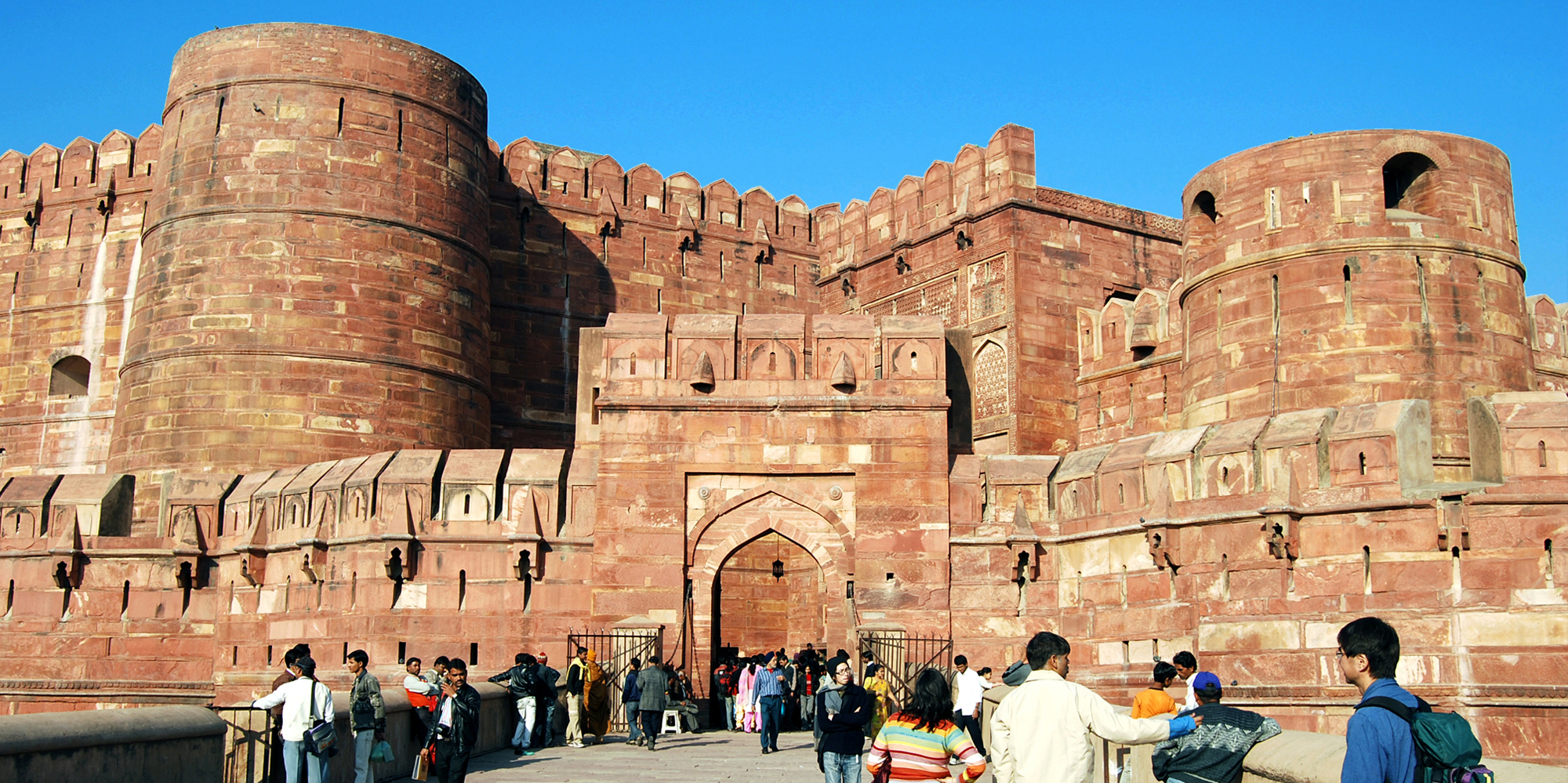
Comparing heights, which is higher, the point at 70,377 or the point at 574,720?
the point at 70,377

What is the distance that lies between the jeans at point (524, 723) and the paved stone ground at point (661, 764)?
146mm

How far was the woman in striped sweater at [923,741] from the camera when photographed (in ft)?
20.1

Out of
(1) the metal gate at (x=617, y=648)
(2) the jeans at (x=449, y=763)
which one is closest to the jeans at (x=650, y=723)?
(1) the metal gate at (x=617, y=648)

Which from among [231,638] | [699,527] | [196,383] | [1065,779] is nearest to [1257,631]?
[699,527]

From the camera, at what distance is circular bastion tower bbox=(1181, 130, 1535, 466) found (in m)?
16.0

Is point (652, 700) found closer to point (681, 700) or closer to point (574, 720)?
point (574, 720)

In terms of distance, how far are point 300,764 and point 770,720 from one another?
5165mm

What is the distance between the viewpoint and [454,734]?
30.9 feet

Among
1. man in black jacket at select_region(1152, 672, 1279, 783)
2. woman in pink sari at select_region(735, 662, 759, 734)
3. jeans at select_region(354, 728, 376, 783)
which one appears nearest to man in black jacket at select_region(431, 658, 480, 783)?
jeans at select_region(354, 728, 376, 783)

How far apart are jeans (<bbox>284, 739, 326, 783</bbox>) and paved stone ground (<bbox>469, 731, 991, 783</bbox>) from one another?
1.96 m

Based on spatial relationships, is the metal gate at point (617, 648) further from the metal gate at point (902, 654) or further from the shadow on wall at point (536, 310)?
the shadow on wall at point (536, 310)

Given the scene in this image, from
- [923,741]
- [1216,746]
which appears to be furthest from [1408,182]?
[923,741]

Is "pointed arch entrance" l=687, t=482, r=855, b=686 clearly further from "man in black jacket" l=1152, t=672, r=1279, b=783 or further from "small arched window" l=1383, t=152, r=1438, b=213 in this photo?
"man in black jacket" l=1152, t=672, r=1279, b=783

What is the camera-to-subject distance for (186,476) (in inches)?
714
